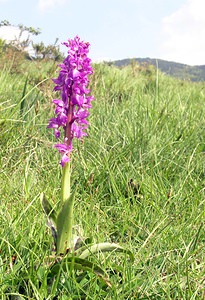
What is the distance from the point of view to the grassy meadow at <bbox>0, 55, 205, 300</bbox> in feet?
5.12

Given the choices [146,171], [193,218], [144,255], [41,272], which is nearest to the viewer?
[41,272]

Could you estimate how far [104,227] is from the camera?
82.7 inches

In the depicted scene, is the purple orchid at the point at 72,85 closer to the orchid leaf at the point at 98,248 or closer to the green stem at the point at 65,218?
the green stem at the point at 65,218

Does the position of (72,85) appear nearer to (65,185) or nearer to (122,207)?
(65,185)

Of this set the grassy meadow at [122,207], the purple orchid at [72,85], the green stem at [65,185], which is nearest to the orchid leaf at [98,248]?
the grassy meadow at [122,207]

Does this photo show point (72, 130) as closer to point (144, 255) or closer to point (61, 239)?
point (61, 239)

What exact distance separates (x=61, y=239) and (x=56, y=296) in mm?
211

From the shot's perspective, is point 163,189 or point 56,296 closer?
point 56,296

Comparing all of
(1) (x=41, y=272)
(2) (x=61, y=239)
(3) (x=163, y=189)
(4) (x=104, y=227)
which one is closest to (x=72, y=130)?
(2) (x=61, y=239)

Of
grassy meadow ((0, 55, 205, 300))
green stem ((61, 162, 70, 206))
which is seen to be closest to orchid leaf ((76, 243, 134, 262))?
grassy meadow ((0, 55, 205, 300))

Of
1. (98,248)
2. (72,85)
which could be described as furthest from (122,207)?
(72,85)

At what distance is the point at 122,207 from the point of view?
224cm

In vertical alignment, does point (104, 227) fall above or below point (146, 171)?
below

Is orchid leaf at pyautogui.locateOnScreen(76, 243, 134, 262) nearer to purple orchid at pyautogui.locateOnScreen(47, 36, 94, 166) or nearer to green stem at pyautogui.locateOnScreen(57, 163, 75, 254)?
green stem at pyautogui.locateOnScreen(57, 163, 75, 254)
